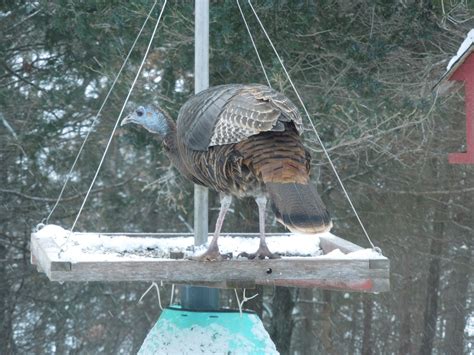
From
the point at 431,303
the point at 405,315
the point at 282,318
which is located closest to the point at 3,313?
the point at 282,318

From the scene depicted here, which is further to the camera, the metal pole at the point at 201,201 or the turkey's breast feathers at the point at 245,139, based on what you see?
the metal pole at the point at 201,201

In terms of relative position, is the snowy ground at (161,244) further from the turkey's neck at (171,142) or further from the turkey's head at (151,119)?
the turkey's head at (151,119)

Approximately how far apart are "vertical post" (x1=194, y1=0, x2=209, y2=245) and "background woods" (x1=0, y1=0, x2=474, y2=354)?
2.06m

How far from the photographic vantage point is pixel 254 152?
10.5 feet

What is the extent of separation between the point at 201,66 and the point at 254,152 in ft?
2.70

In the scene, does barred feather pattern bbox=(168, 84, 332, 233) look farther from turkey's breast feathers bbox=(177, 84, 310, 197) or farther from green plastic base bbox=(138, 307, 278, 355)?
green plastic base bbox=(138, 307, 278, 355)

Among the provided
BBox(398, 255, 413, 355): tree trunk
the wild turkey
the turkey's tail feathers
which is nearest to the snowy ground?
the wild turkey

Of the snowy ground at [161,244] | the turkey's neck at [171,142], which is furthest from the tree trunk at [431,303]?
the turkey's neck at [171,142]

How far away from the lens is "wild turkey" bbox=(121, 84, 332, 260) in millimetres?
3008

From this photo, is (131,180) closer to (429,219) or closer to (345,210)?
(345,210)

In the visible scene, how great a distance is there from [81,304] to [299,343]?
2560mm

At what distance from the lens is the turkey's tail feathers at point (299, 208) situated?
294 cm

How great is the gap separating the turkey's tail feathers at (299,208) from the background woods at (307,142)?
2963mm

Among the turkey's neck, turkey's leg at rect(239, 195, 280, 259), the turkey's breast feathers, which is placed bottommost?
turkey's leg at rect(239, 195, 280, 259)
